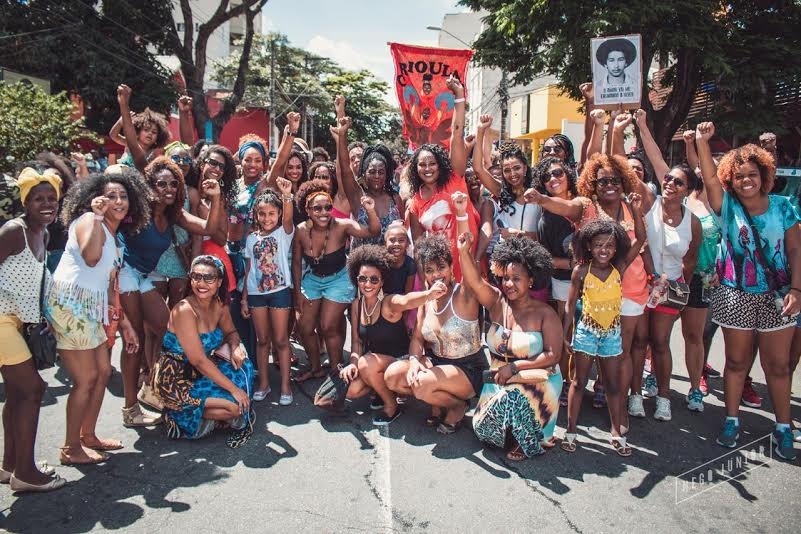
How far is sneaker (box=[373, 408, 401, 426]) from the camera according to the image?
13.5ft

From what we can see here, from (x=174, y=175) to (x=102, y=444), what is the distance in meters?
1.97

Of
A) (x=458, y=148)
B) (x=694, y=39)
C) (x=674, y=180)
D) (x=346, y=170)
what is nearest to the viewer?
(x=674, y=180)

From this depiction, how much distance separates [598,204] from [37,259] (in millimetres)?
3798

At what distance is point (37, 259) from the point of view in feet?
10.4

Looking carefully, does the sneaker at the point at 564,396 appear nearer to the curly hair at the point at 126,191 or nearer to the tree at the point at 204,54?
the curly hair at the point at 126,191

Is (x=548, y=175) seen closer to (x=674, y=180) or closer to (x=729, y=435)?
(x=674, y=180)

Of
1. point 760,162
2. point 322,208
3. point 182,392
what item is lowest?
point 182,392

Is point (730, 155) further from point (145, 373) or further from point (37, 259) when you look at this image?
point (145, 373)

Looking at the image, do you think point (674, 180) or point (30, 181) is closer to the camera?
point (30, 181)

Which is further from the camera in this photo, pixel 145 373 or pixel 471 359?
pixel 145 373

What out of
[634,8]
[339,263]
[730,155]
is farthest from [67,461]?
[634,8]

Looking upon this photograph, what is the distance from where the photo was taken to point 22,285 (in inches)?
120

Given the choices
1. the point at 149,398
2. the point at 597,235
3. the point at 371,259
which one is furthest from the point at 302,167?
the point at 597,235

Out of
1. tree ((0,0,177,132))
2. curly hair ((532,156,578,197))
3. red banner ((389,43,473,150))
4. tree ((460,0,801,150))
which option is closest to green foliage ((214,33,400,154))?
tree ((0,0,177,132))
